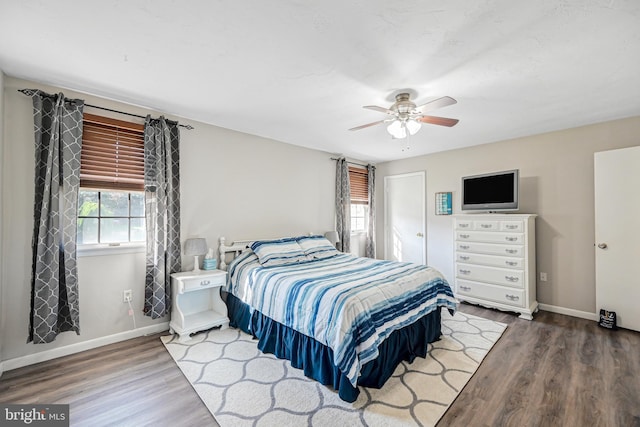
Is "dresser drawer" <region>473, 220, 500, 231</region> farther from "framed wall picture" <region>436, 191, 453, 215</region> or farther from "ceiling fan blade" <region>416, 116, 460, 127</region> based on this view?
"ceiling fan blade" <region>416, 116, 460, 127</region>

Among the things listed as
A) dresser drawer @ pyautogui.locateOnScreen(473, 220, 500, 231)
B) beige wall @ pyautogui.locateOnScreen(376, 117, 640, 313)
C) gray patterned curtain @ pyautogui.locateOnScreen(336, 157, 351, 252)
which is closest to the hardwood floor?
beige wall @ pyautogui.locateOnScreen(376, 117, 640, 313)

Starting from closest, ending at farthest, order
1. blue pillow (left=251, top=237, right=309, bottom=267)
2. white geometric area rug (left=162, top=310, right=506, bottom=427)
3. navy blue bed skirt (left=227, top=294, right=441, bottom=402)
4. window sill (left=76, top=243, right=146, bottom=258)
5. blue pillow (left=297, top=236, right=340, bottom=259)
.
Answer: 1. white geometric area rug (left=162, top=310, right=506, bottom=427)
2. navy blue bed skirt (left=227, top=294, right=441, bottom=402)
3. window sill (left=76, top=243, right=146, bottom=258)
4. blue pillow (left=251, top=237, right=309, bottom=267)
5. blue pillow (left=297, top=236, right=340, bottom=259)

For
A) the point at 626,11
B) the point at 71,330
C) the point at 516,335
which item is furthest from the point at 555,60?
the point at 71,330

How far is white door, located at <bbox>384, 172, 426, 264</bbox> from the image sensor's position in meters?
5.12

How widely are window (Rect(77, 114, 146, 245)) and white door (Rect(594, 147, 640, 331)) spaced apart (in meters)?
5.34

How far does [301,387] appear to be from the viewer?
212 centimetres

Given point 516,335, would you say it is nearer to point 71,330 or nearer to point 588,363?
point 588,363

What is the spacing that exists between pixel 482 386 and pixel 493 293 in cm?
199

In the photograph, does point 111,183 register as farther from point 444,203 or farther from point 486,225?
point 444,203

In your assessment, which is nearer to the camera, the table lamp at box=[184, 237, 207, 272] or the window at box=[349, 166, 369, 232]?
the table lamp at box=[184, 237, 207, 272]

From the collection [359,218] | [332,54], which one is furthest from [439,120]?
[359,218]

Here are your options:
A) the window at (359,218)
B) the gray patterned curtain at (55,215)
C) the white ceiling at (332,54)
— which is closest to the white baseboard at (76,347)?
the gray patterned curtain at (55,215)

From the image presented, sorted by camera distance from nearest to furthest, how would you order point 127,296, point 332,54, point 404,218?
point 332,54, point 127,296, point 404,218

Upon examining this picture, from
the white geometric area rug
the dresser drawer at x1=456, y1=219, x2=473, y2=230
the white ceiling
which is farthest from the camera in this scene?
the dresser drawer at x1=456, y1=219, x2=473, y2=230
